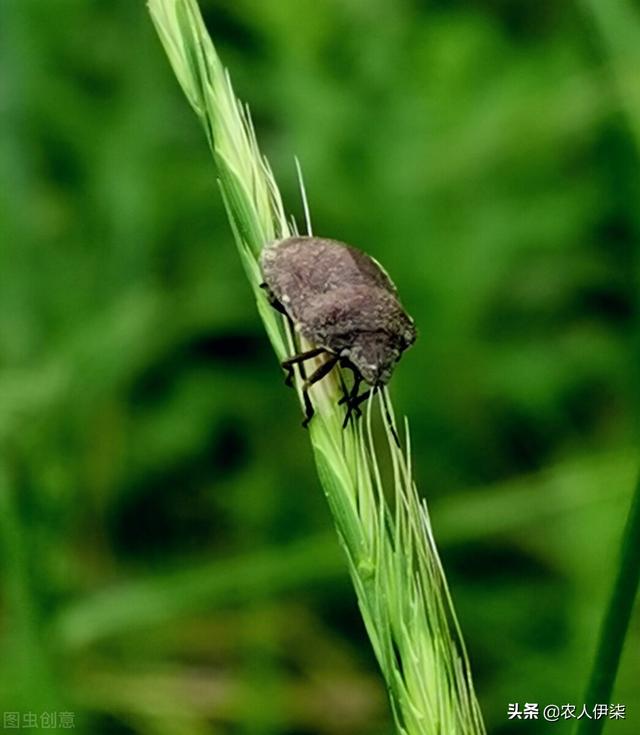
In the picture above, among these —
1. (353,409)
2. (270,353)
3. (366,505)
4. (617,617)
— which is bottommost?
(617,617)

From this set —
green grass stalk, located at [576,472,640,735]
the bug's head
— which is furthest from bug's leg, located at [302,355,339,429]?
green grass stalk, located at [576,472,640,735]

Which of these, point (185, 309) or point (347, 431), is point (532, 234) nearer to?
point (185, 309)

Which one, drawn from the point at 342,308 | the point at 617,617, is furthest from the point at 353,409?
the point at 617,617

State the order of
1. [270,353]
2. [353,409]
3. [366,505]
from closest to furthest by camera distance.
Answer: [366,505] → [353,409] → [270,353]

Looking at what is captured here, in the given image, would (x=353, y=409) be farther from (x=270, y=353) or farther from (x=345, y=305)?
(x=270, y=353)

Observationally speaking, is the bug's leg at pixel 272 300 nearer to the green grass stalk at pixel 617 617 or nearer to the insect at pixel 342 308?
the insect at pixel 342 308

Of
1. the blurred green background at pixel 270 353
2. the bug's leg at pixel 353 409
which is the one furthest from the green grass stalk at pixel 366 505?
the blurred green background at pixel 270 353

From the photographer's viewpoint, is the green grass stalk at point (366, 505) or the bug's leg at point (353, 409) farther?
the bug's leg at point (353, 409)
